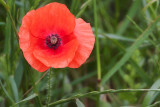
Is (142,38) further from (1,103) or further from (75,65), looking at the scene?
(1,103)

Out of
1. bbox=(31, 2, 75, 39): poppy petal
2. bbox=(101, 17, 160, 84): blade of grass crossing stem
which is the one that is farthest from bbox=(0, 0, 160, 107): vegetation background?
bbox=(31, 2, 75, 39): poppy petal

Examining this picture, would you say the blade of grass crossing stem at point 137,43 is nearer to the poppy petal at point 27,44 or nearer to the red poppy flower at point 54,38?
the red poppy flower at point 54,38

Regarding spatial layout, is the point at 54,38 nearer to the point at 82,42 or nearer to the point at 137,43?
the point at 82,42

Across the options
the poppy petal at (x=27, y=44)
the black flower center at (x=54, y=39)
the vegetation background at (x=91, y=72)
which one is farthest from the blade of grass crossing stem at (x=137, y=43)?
the poppy petal at (x=27, y=44)

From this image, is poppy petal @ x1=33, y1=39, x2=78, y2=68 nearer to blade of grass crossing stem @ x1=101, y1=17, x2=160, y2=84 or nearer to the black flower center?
the black flower center

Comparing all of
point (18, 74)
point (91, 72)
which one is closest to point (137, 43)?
point (91, 72)

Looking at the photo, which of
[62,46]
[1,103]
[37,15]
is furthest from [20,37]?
[1,103]
